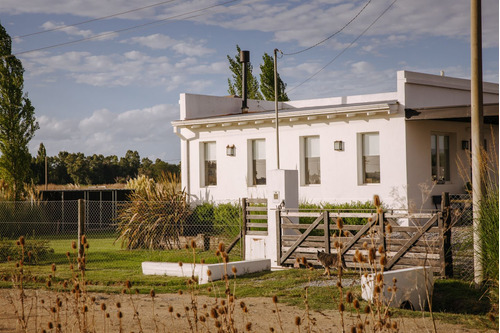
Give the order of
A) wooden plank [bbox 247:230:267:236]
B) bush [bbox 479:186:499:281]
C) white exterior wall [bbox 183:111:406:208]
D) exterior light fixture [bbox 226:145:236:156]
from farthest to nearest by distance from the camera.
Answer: exterior light fixture [bbox 226:145:236:156], white exterior wall [bbox 183:111:406:208], wooden plank [bbox 247:230:267:236], bush [bbox 479:186:499:281]

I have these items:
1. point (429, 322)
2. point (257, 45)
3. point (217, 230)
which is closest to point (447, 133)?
A: point (217, 230)

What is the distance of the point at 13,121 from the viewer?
28.7 meters

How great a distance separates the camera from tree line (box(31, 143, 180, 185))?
58562 millimetres

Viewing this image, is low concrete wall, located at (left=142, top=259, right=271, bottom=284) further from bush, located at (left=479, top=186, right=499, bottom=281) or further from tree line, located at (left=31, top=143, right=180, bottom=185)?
tree line, located at (left=31, top=143, right=180, bottom=185)

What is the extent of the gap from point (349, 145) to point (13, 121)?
622 inches

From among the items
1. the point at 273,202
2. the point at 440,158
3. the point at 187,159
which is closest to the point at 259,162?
the point at 187,159

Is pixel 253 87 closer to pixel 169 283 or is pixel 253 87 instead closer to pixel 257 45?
pixel 257 45

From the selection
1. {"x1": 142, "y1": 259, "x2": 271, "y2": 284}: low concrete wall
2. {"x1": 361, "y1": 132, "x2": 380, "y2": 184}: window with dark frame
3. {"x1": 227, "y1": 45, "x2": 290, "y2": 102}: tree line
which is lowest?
{"x1": 142, "y1": 259, "x2": 271, "y2": 284}: low concrete wall

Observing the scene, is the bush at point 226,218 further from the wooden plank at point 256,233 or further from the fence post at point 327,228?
the fence post at point 327,228

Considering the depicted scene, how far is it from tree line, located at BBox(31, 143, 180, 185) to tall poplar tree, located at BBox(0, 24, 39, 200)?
27.3 meters

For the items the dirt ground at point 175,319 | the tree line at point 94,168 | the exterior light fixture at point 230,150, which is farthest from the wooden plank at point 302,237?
the tree line at point 94,168

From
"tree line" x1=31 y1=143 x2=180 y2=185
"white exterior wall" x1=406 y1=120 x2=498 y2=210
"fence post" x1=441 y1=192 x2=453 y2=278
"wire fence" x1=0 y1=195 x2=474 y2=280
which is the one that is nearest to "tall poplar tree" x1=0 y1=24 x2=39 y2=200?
"wire fence" x1=0 y1=195 x2=474 y2=280

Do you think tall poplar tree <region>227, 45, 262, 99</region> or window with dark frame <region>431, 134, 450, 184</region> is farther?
tall poplar tree <region>227, 45, 262, 99</region>

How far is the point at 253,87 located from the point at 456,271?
26.3m
